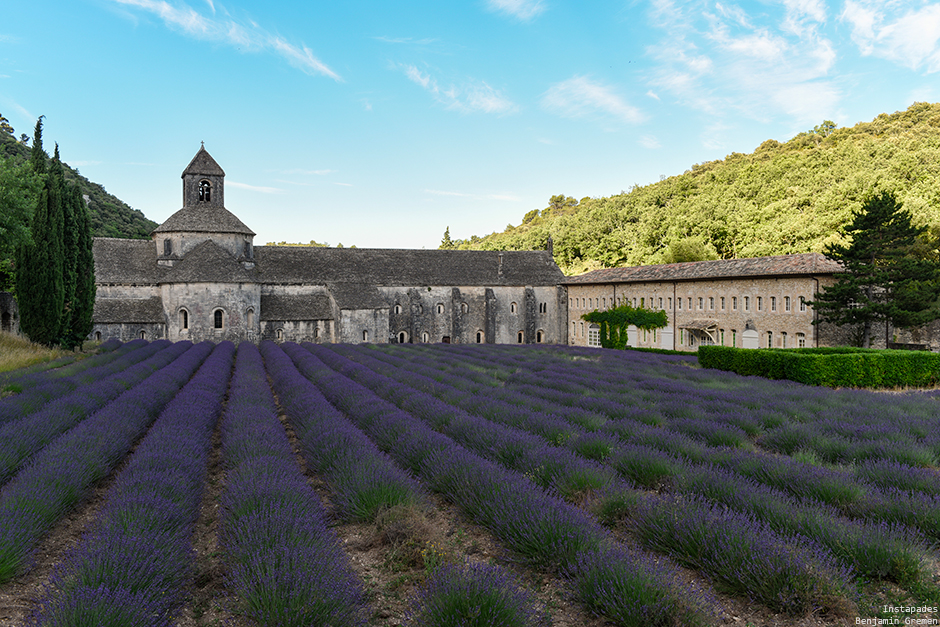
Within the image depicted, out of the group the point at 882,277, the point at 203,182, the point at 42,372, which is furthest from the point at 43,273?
the point at 882,277

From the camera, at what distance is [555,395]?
37.0 ft

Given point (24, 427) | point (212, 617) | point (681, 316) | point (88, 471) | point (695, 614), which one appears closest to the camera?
point (695, 614)

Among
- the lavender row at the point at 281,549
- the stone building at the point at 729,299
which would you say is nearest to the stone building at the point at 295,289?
the stone building at the point at 729,299

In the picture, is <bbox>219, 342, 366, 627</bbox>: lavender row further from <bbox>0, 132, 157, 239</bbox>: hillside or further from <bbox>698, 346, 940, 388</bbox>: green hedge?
<bbox>0, 132, 157, 239</bbox>: hillside

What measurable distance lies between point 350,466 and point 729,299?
28965 mm

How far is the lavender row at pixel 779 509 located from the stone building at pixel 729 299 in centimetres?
2280

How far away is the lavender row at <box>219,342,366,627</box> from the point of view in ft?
9.48

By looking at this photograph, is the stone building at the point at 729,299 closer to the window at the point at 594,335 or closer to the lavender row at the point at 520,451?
the window at the point at 594,335

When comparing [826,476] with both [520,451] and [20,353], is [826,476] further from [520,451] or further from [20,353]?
[20,353]

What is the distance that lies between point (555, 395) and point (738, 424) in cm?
370

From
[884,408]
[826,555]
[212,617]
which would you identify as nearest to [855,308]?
[884,408]

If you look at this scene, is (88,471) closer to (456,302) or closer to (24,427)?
(24,427)

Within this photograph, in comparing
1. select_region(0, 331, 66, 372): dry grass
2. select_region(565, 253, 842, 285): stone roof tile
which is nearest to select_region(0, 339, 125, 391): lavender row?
select_region(0, 331, 66, 372): dry grass

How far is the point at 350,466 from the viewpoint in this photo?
5.50 m
